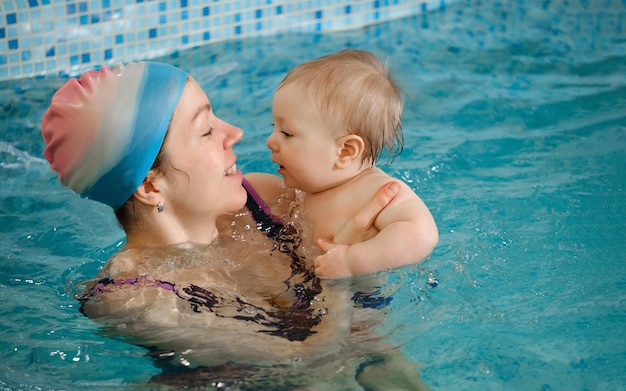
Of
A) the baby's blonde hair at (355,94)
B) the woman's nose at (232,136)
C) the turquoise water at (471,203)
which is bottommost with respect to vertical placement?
the turquoise water at (471,203)

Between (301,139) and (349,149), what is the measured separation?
0.69 ft

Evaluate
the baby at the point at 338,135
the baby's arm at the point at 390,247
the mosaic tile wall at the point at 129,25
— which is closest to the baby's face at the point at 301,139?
the baby at the point at 338,135

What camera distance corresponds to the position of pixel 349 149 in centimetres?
384

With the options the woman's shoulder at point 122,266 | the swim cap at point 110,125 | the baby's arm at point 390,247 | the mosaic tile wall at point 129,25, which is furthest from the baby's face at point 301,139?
the mosaic tile wall at point 129,25

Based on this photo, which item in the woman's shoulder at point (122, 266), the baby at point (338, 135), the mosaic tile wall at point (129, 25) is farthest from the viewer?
the mosaic tile wall at point (129, 25)

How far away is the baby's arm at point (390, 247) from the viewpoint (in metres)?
3.53

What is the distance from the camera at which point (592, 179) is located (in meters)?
5.18

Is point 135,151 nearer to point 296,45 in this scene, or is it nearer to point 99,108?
point 99,108

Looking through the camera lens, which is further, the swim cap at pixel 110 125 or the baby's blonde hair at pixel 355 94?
the baby's blonde hair at pixel 355 94

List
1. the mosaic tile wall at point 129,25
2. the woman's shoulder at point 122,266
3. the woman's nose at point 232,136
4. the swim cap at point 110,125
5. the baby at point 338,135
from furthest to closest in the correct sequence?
the mosaic tile wall at point 129,25 < the baby at point 338,135 < the woman's nose at point 232,136 < the woman's shoulder at point 122,266 < the swim cap at point 110,125

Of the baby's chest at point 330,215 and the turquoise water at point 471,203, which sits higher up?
the baby's chest at point 330,215

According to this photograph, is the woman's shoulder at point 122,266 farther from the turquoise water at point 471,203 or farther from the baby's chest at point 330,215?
the baby's chest at point 330,215

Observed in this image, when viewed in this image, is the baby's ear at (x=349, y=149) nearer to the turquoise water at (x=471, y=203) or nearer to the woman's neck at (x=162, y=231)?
the turquoise water at (x=471, y=203)

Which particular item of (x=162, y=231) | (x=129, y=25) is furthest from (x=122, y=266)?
(x=129, y=25)
